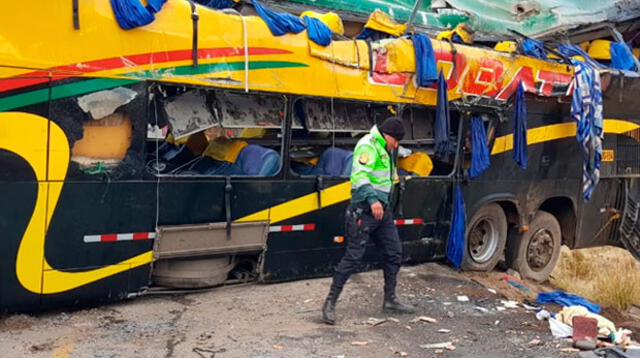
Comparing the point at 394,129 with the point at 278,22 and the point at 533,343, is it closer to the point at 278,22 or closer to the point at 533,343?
the point at 278,22

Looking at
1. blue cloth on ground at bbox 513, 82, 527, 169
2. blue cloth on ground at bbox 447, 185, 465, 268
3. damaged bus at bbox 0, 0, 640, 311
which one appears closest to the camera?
damaged bus at bbox 0, 0, 640, 311

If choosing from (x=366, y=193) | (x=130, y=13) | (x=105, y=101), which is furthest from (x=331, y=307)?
(x=130, y=13)

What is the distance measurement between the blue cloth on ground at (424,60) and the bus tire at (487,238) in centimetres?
194

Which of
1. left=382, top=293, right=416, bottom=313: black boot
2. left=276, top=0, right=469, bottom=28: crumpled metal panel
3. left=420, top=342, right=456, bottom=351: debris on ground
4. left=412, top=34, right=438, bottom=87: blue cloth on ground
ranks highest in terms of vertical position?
left=276, top=0, right=469, bottom=28: crumpled metal panel

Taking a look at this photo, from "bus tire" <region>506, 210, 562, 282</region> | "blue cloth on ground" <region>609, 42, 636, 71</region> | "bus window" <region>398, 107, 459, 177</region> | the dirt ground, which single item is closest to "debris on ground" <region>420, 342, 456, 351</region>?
the dirt ground

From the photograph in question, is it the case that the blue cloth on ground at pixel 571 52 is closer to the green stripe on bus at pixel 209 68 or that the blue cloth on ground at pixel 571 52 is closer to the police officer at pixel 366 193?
the police officer at pixel 366 193

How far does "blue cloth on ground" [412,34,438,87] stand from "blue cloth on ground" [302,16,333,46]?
3.79ft

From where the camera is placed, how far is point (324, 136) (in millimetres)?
6805

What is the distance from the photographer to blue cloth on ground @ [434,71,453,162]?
7164 mm

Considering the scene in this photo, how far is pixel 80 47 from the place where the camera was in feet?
16.3

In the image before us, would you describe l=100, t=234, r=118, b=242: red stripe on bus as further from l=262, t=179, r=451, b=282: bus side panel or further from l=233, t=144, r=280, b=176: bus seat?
l=262, t=179, r=451, b=282: bus side panel

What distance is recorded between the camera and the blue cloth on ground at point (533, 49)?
818 cm

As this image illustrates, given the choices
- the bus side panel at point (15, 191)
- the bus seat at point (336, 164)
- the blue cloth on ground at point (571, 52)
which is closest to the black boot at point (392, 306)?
the bus seat at point (336, 164)

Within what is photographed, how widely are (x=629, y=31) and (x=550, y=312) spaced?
620cm
